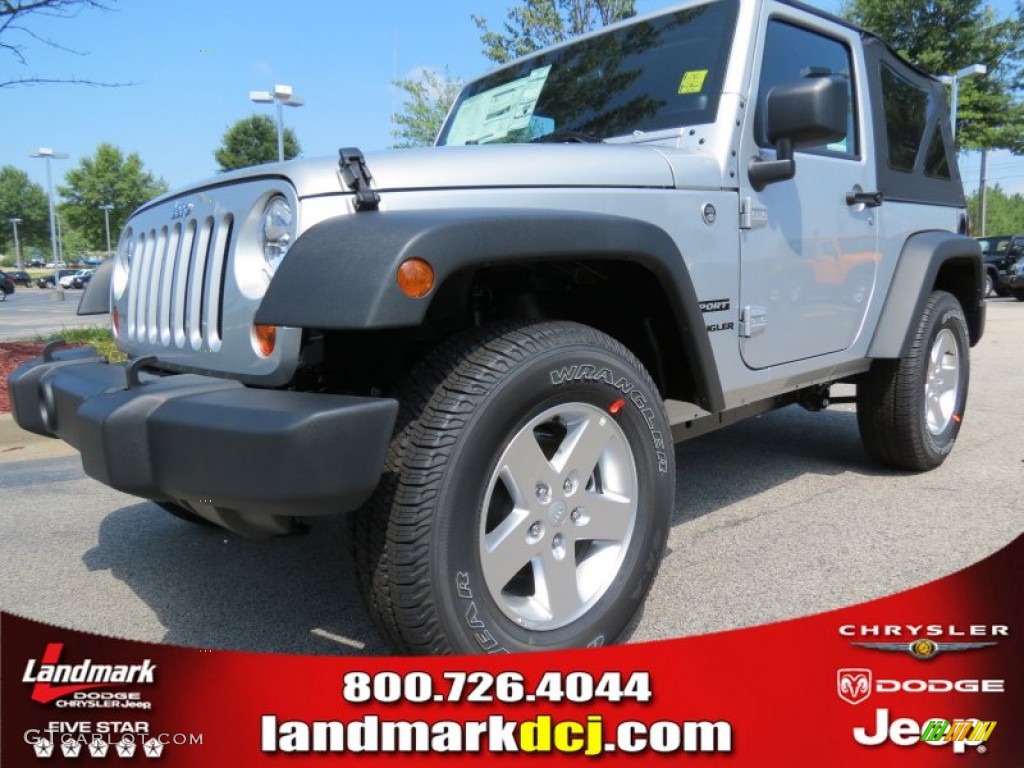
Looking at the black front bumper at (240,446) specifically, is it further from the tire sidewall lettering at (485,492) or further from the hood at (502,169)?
the hood at (502,169)

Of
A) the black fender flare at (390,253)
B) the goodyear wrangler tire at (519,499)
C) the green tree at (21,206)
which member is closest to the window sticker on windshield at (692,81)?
the black fender flare at (390,253)

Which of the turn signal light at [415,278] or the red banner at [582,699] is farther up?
the turn signal light at [415,278]

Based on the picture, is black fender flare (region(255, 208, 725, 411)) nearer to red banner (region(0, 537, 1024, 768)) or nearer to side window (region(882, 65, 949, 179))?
red banner (region(0, 537, 1024, 768))

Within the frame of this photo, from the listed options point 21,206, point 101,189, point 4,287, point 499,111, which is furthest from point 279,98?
point 21,206

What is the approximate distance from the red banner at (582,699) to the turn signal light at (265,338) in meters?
0.68

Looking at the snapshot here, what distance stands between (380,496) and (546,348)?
54 cm

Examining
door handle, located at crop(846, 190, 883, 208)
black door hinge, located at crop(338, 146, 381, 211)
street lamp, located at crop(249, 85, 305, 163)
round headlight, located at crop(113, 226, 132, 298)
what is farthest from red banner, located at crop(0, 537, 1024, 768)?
street lamp, located at crop(249, 85, 305, 163)

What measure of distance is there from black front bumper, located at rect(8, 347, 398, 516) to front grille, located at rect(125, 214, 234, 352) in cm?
29

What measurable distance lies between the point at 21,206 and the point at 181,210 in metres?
84.8

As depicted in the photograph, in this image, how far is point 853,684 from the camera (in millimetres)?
1607

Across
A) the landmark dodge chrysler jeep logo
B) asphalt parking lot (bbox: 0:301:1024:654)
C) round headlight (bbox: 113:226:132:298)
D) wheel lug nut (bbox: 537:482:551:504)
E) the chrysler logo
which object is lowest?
asphalt parking lot (bbox: 0:301:1024:654)

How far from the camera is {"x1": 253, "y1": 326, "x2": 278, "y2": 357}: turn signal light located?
1.84 meters

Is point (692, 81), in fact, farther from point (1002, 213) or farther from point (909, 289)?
point (1002, 213)

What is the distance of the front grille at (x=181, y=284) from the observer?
1980 mm
